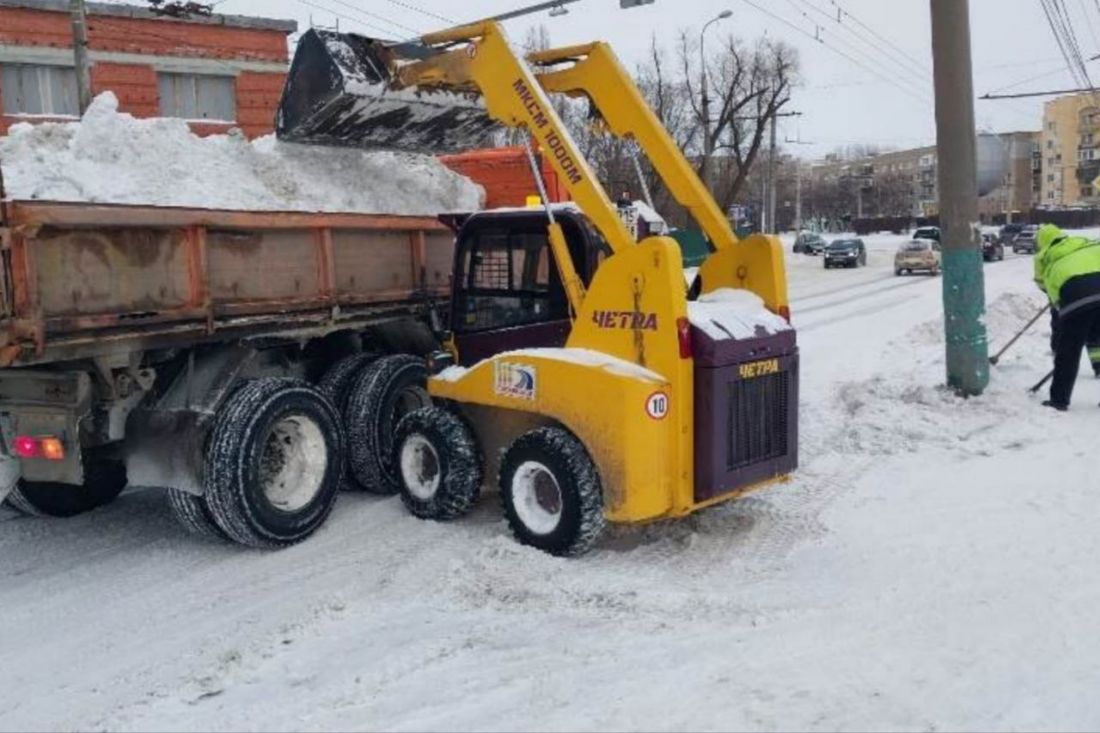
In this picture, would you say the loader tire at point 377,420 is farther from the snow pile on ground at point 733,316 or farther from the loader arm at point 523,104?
the snow pile on ground at point 733,316

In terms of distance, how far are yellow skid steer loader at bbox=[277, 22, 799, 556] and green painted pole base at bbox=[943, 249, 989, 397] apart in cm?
405

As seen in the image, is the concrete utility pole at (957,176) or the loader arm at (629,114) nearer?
the loader arm at (629,114)

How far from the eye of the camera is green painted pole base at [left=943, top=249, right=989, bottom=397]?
9641 mm

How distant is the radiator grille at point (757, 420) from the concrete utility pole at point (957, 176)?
4.40 metres

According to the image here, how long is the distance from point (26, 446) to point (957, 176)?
8.49m

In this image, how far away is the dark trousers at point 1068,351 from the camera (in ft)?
30.3

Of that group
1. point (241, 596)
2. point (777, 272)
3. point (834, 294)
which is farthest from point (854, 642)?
point (834, 294)

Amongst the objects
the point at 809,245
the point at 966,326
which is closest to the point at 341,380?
the point at 966,326

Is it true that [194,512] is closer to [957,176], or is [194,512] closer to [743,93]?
[957,176]

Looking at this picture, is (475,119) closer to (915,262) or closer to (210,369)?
(210,369)

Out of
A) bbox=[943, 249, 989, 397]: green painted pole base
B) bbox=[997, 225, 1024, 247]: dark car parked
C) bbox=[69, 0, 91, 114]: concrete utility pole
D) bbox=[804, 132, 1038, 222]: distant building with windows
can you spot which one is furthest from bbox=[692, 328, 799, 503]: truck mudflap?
bbox=[804, 132, 1038, 222]: distant building with windows

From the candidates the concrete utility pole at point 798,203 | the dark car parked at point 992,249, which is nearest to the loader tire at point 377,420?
the dark car parked at point 992,249

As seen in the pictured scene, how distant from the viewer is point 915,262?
124 ft

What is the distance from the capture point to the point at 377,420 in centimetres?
708
